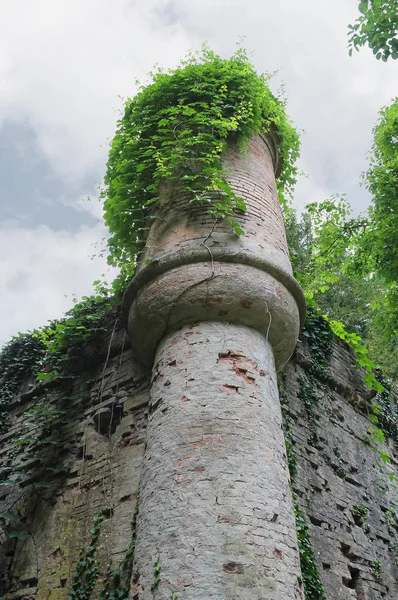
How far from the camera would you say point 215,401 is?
11.1 feet

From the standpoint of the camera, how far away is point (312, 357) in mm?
5789

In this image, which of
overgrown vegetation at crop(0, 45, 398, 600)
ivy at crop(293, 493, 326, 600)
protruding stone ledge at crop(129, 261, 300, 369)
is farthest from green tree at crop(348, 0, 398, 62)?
ivy at crop(293, 493, 326, 600)

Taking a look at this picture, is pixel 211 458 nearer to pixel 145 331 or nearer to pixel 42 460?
pixel 145 331

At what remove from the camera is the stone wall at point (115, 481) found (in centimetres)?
402

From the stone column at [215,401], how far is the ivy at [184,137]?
0.22 metres

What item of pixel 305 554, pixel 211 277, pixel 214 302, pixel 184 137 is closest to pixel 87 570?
pixel 305 554

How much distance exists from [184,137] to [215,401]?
3125 millimetres

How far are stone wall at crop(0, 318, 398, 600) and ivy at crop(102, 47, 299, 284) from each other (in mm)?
1389

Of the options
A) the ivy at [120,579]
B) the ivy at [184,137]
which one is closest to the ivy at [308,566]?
the ivy at [120,579]

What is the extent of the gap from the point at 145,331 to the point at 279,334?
1185 mm

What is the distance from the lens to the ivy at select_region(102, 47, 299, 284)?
479 centimetres

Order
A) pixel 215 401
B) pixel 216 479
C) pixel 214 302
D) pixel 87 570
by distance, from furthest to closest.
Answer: pixel 214 302 < pixel 87 570 < pixel 215 401 < pixel 216 479

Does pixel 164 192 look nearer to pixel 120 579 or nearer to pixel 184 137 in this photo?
pixel 184 137

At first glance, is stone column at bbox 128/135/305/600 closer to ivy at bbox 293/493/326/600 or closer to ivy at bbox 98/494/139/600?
ivy at bbox 98/494/139/600
